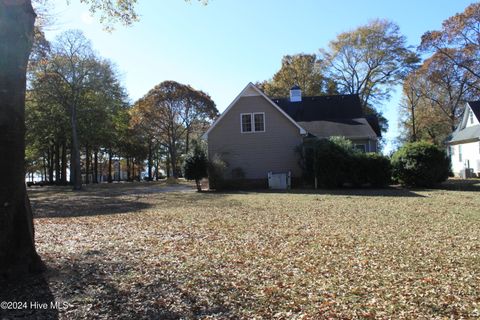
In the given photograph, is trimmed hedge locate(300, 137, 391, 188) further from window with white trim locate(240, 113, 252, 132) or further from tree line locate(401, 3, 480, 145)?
tree line locate(401, 3, 480, 145)

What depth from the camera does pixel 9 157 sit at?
5.32 meters

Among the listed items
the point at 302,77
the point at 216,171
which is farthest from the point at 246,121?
the point at 302,77

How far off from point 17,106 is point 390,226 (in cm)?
797

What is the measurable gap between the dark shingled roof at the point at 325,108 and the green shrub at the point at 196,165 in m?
10.7

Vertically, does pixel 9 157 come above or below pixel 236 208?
above

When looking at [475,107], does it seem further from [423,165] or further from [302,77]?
[302,77]

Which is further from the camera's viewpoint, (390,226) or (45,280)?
(390,226)

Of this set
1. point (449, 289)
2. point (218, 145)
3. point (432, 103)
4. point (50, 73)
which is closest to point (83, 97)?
point (50, 73)

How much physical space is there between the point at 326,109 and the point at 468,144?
12702 millimetres

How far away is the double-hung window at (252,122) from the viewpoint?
26156mm

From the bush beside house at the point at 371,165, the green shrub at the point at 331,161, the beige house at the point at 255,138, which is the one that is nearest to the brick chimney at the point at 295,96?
the beige house at the point at 255,138

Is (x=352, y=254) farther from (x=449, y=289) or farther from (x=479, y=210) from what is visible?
(x=479, y=210)

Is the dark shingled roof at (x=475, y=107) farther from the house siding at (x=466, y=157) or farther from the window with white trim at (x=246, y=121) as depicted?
the window with white trim at (x=246, y=121)

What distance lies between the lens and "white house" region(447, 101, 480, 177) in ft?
108
